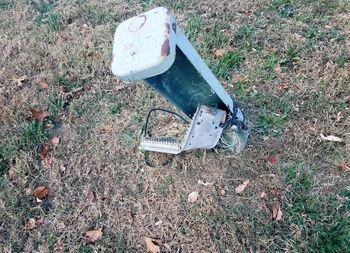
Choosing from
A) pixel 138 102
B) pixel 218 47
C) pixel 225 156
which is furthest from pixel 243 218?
pixel 218 47

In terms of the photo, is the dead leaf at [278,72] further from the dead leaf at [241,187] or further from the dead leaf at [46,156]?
the dead leaf at [46,156]

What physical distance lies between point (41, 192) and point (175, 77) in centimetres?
134

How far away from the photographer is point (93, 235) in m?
2.40

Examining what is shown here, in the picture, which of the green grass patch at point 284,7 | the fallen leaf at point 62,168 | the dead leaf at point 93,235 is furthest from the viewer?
the green grass patch at point 284,7

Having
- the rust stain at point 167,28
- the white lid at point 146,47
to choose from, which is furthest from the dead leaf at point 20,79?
the rust stain at point 167,28

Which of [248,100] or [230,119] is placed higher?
[230,119]

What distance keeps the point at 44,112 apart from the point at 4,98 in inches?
17.7

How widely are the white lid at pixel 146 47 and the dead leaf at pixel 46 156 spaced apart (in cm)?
140

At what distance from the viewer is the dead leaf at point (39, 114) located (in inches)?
122

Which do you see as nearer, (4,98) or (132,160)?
(132,160)

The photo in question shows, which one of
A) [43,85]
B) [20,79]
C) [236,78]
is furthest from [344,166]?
[20,79]

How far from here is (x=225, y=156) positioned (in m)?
2.62

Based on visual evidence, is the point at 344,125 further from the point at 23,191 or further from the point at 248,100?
the point at 23,191

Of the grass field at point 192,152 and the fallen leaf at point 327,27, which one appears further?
the fallen leaf at point 327,27
